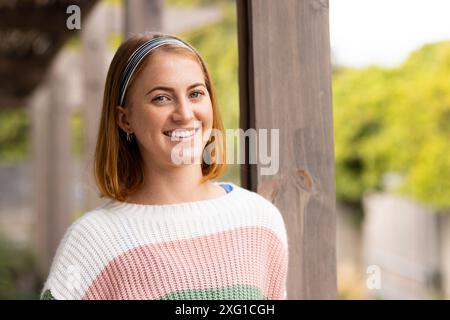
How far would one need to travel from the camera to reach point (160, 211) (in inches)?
57.9

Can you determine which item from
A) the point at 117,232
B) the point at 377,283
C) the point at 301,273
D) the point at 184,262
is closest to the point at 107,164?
the point at 117,232

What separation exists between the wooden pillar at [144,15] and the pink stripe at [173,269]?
5.76ft

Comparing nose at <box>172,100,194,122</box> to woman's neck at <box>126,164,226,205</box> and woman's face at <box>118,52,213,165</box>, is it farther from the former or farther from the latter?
woman's neck at <box>126,164,226,205</box>

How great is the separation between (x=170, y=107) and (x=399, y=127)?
7.49 meters

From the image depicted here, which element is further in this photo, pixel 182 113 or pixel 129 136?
pixel 129 136

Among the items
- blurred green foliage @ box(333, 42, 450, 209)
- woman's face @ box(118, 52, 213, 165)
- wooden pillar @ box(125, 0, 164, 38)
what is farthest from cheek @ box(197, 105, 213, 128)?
blurred green foliage @ box(333, 42, 450, 209)

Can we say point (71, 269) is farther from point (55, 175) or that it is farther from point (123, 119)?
point (55, 175)

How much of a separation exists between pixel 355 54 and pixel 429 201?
2.86 m

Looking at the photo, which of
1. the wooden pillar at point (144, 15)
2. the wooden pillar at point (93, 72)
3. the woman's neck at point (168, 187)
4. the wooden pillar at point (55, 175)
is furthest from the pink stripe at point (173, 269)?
the wooden pillar at point (55, 175)

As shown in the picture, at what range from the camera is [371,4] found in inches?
319

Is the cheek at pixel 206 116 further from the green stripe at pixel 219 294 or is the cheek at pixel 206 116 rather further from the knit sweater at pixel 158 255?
the green stripe at pixel 219 294

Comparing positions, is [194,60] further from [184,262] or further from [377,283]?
[377,283]

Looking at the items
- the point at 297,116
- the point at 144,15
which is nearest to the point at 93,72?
the point at 144,15

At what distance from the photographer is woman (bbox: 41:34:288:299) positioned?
1418 mm
